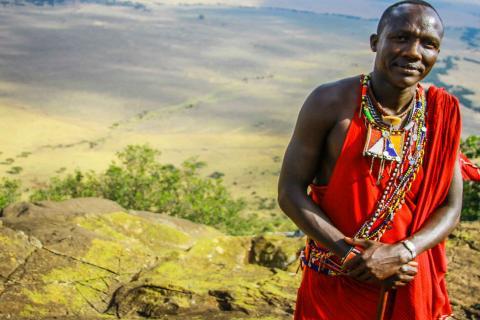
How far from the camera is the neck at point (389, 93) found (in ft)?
7.43

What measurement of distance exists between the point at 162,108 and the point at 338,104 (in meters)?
83.4

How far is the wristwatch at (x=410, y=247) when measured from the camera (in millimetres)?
2188

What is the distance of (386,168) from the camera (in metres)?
2.23

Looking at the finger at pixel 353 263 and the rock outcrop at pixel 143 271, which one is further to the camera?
the rock outcrop at pixel 143 271

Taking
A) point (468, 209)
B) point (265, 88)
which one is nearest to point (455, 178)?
point (468, 209)

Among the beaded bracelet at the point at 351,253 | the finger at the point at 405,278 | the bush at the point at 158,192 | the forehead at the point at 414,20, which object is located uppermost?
the forehead at the point at 414,20

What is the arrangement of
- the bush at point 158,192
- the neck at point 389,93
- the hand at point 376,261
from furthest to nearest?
the bush at point 158,192, the neck at point 389,93, the hand at point 376,261

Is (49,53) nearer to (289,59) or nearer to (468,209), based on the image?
(289,59)

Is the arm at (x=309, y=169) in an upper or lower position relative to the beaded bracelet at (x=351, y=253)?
upper

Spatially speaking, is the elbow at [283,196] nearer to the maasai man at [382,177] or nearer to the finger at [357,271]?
the maasai man at [382,177]

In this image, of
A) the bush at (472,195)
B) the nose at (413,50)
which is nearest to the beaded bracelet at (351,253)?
the nose at (413,50)

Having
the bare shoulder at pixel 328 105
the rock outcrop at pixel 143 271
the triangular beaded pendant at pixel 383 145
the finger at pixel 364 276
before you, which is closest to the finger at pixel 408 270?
the finger at pixel 364 276

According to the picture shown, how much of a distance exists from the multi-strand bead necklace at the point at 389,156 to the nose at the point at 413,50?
0.20 meters

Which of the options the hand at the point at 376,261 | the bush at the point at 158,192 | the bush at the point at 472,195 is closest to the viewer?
the hand at the point at 376,261
